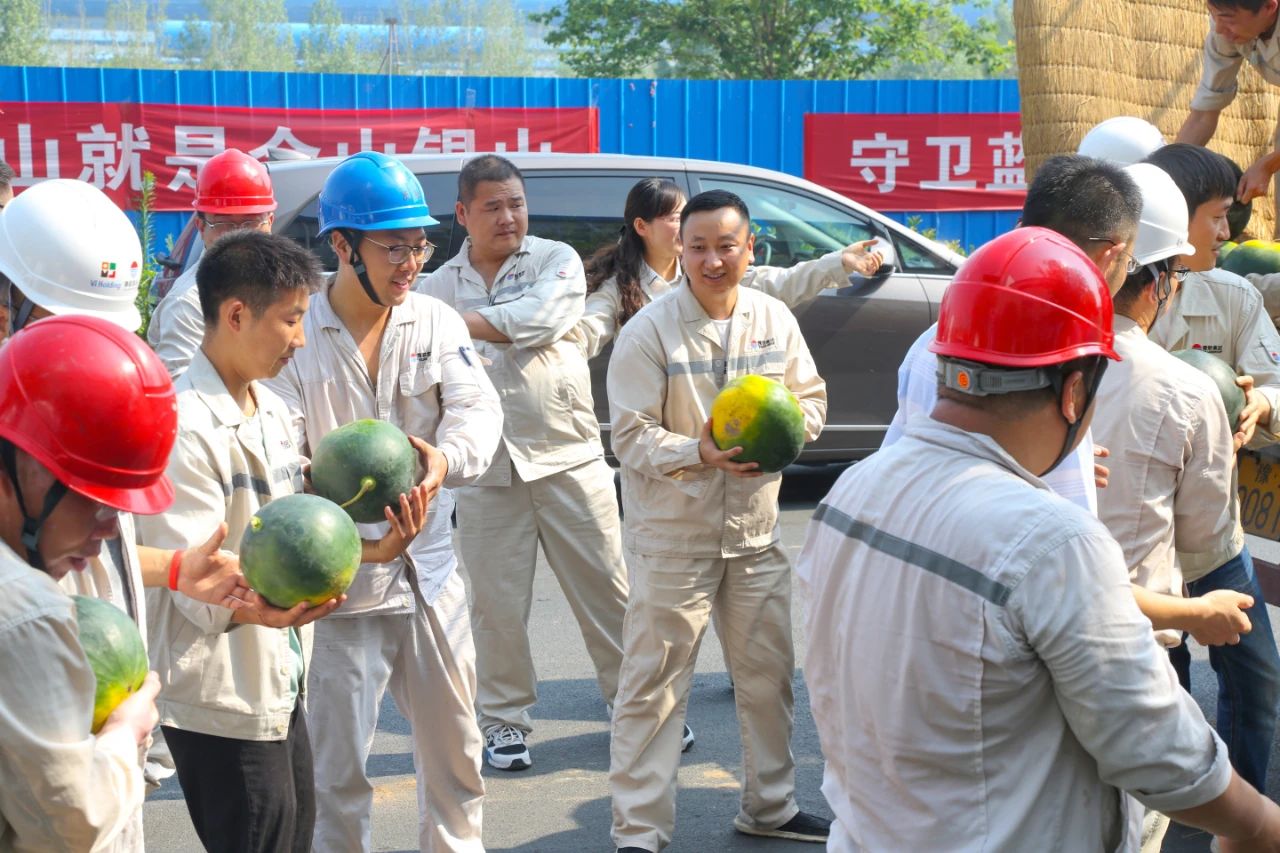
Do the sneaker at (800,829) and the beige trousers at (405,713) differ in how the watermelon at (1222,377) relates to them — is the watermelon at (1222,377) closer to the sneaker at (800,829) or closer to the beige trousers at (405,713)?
the sneaker at (800,829)

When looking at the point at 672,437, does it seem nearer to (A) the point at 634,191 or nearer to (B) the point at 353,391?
(B) the point at 353,391

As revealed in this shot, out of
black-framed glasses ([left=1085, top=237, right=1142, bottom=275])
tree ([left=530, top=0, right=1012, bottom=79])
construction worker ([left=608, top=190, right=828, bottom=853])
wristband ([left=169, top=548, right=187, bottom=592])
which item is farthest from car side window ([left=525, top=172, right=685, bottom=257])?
tree ([left=530, top=0, right=1012, bottom=79])

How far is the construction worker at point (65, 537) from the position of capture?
2.14 metres

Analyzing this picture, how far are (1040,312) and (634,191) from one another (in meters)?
4.00

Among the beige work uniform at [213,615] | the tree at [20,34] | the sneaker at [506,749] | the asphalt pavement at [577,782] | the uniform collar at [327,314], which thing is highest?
the tree at [20,34]

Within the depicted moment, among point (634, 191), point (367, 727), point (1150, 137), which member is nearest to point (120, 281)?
point (367, 727)

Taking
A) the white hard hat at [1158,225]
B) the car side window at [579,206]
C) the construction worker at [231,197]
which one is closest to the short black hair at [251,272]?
the white hard hat at [1158,225]

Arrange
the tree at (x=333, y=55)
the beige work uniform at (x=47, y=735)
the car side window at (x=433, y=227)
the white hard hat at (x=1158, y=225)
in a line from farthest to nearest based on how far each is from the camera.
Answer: the tree at (x=333, y=55), the car side window at (x=433, y=227), the white hard hat at (x=1158, y=225), the beige work uniform at (x=47, y=735)

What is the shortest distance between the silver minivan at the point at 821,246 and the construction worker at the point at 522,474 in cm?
314

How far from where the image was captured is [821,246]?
9383 millimetres

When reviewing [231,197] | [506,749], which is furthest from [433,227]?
[506,749]

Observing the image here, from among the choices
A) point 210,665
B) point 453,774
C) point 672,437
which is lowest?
point 453,774

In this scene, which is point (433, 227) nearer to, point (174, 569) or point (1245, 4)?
point (1245, 4)

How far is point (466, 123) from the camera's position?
1664 cm
